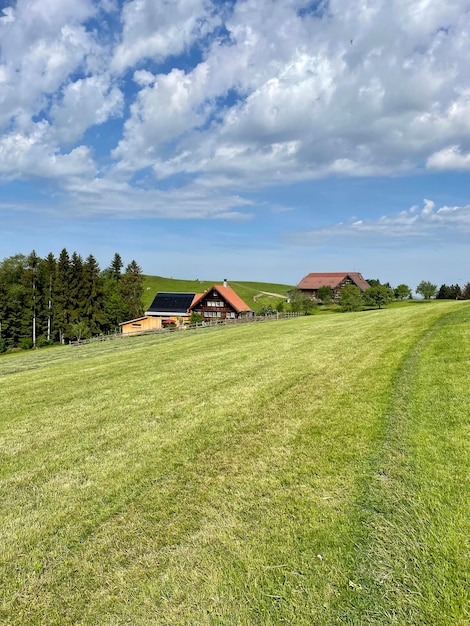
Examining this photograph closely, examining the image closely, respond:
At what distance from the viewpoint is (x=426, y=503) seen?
4.07m

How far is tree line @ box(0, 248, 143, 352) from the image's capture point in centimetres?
6144

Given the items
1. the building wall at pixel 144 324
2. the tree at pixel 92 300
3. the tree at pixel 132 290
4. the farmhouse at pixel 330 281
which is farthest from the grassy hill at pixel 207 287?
the building wall at pixel 144 324

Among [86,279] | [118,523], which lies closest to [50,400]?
[118,523]

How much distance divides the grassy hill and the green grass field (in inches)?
3621

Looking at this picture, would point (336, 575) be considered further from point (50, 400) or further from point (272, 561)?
point (50, 400)

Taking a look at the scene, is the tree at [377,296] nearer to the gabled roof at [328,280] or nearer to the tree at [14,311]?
the gabled roof at [328,280]

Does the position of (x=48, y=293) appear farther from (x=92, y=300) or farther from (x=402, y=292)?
(x=402, y=292)

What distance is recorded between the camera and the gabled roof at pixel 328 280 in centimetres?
10669

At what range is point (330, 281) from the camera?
10719 cm

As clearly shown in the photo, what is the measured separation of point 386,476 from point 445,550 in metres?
1.33

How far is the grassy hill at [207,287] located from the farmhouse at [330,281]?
820 cm

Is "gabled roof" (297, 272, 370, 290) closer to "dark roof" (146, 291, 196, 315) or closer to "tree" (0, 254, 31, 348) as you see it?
"dark roof" (146, 291, 196, 315)

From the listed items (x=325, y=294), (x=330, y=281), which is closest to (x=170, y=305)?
(x=325, y=294)

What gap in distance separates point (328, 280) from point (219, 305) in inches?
2011
